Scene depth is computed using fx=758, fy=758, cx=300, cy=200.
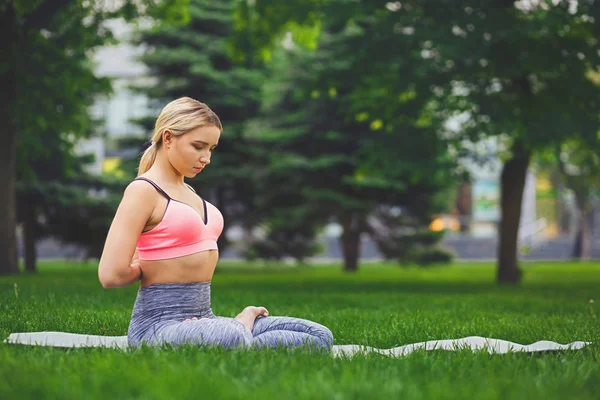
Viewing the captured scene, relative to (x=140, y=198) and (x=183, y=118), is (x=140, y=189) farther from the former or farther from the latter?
(x=183, y=118)

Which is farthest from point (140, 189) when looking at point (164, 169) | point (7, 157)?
point (7, 157)

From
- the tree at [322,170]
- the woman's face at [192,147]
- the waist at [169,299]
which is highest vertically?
the tree at [322,170]

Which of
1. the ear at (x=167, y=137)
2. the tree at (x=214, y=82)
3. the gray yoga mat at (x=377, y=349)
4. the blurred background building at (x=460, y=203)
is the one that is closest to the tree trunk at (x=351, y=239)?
the blurred background building at (x=460, y=203)

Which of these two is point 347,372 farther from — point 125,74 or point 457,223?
point 457,223

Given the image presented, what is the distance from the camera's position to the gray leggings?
423 cm

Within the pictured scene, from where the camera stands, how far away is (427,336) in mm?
5562

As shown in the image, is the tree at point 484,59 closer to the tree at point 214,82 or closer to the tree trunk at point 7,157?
the tree trunk at point 7,157

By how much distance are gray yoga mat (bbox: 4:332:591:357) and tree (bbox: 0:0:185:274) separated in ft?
31.0

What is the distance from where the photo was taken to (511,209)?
17.0 m

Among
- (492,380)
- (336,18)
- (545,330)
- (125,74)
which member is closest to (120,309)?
(545,330)

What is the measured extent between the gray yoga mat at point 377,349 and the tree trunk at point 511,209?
12107mm

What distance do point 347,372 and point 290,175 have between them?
21.2m

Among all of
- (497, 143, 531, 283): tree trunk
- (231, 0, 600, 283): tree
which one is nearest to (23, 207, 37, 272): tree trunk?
(231, 0, 600, 283): tree

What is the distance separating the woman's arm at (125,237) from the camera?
13.3 feet
